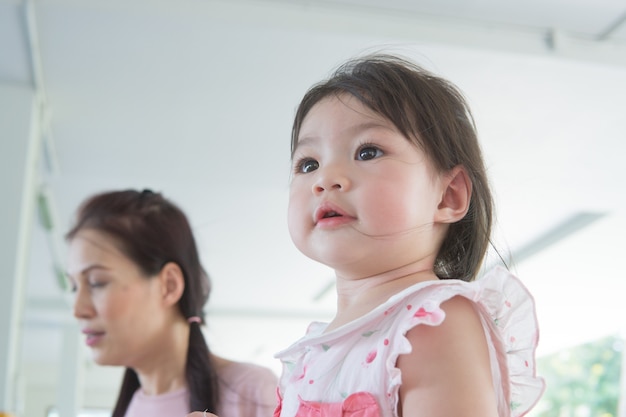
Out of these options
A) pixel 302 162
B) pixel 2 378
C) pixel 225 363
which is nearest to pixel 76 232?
pixel 225 363

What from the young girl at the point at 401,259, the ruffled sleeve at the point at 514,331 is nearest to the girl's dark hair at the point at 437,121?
the young girl at the point at 401,259

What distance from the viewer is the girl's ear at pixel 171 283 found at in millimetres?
1558

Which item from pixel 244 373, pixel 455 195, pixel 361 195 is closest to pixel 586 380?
pixel 244 373

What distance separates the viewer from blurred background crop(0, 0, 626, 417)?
2.56m

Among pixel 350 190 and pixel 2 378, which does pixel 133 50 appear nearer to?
pixel 2 378

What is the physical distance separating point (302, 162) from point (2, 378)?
2.00 meters

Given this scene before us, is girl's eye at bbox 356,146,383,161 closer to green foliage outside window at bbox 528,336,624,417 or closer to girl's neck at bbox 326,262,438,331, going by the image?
girl's neck at bbox 326,262,438,331

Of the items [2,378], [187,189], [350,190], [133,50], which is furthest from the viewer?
[187,189]

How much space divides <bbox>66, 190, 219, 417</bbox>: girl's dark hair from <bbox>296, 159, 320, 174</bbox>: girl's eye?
0.75m

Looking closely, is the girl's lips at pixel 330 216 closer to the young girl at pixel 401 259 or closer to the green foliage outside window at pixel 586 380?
the young girl at pixel 401 259

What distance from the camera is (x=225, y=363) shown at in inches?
60.8

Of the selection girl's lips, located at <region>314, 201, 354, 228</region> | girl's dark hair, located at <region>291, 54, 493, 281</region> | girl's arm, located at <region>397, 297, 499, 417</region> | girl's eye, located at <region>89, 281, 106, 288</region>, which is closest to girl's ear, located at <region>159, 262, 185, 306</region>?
girl's eye, located at <region>89, 281, 106, 288</region>

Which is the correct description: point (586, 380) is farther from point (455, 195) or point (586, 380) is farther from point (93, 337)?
point (455, 195)

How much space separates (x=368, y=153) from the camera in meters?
0.77
